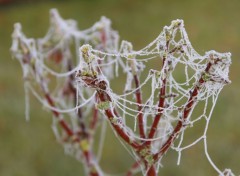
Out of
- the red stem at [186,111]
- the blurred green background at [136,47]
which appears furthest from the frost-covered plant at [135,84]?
the blurred green background at [136,47]

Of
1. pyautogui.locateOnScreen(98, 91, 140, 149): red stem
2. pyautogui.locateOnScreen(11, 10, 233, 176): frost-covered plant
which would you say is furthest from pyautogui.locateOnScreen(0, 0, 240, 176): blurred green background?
pyautogui.locateOnScreen(98, 91, 140, 149): red stem

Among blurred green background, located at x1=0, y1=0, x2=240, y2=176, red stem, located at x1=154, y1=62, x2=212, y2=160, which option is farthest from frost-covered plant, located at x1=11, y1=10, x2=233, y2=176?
blurred green background, located at x1=0, y1=0, x2=240, y2=176

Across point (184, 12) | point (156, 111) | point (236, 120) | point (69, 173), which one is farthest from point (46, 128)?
point (156, 111)

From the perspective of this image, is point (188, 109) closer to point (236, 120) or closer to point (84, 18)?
point (236, 120)

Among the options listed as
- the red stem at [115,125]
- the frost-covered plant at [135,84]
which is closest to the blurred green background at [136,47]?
the frost-covered plant at [135,84]

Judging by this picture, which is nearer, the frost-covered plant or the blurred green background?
the frost-covered plant

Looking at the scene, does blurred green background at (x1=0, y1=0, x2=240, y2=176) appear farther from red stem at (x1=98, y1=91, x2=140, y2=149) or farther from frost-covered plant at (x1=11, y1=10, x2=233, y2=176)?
red stem at (x1=98, y1=91, x2=140, y2=149)

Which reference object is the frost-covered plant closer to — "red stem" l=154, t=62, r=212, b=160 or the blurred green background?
"red stem" l=154, t=62, r=212, b=160

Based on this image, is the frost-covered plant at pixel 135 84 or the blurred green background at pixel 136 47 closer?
the frost-covered plant at pixel 135 84

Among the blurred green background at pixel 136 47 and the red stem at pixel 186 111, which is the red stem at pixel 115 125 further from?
the blurred green background at pixel 136 47
